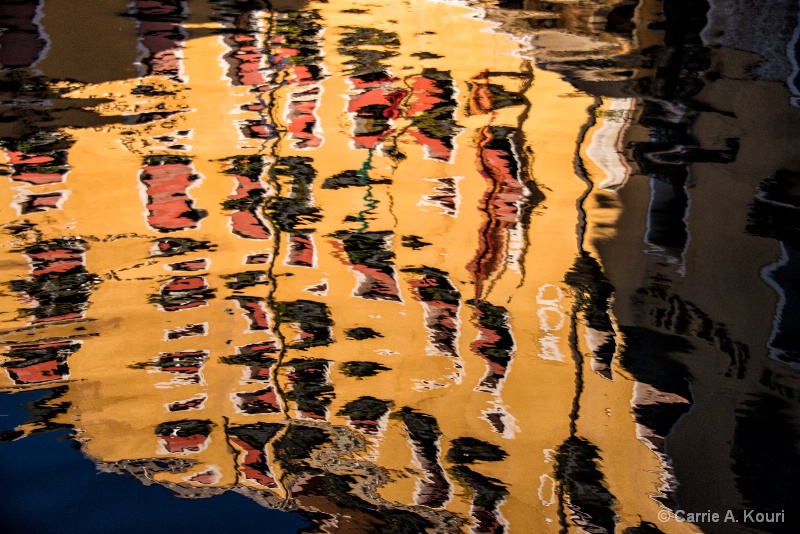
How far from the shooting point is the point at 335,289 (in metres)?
1.93

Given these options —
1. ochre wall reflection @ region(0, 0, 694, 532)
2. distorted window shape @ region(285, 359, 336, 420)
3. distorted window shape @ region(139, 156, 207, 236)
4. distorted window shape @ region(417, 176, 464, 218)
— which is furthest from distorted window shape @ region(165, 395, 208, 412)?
distorted window shape @ region(417, 176, 464, 218)

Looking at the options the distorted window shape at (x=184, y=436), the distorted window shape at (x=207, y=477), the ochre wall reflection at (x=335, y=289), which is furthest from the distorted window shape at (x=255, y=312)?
the distorted window shape at (x=207, y=477)

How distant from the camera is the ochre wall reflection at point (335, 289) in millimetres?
1420

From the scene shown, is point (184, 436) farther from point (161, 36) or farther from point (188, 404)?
point (161, 36)

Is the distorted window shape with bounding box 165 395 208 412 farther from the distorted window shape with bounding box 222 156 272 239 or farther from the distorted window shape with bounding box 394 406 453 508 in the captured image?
the distorted window shape with bounding box 222 156 272 239

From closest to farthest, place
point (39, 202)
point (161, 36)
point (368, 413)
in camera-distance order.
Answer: point (368, 413)
point (39, 202)
point (161, 36)

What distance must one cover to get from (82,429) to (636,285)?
1.24m

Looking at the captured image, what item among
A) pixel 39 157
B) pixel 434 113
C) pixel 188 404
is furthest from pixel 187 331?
pixel 434 113

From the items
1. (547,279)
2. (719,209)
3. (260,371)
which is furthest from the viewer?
(719,209)

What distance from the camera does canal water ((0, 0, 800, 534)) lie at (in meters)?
1.38

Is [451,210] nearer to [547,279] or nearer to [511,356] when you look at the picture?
[547,279]

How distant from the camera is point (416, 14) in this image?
3736 millimetres

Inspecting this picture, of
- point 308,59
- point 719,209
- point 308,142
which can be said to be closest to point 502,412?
point 719,209

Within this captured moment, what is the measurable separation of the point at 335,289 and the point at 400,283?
16 cm
